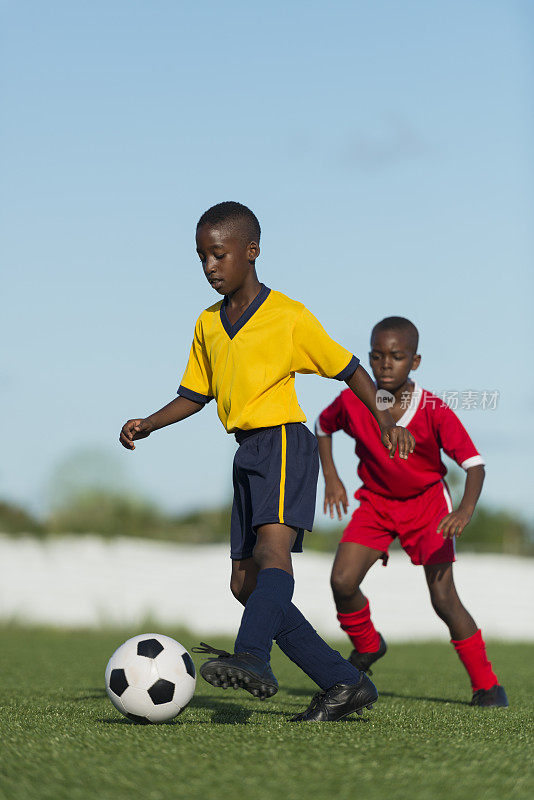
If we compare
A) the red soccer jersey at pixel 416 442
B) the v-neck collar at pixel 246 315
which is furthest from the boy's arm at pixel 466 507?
the v-neck collar at pixel 246 315

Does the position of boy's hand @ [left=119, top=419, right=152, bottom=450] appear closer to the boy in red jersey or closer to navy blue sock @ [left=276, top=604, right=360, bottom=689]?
navy blue sock @ [left=276, top=604, right=360, bottom=689]

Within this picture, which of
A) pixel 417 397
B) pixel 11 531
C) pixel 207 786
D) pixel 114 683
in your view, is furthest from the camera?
pixel 11 531

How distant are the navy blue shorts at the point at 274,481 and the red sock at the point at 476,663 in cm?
176

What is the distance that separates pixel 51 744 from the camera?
2.61 metres

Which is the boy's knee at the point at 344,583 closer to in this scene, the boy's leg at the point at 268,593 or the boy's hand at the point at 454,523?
the boy's hand at the point at 454,523

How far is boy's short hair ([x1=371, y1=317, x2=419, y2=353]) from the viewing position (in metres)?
4.84

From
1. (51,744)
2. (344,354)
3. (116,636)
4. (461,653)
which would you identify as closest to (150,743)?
(51,744)

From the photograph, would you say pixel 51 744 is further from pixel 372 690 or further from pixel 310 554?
pixel 310 554

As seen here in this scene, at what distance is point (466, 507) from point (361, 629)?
1.07 m

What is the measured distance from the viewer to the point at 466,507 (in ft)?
13.9

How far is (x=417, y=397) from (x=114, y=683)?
238 centimetres

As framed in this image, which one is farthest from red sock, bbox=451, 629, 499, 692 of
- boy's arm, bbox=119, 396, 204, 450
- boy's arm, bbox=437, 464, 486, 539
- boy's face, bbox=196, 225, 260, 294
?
boy's face, bbox=196, 225, 260, 294

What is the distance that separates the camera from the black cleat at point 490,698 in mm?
4629

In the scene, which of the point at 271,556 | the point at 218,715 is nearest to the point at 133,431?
the point at 271,556
